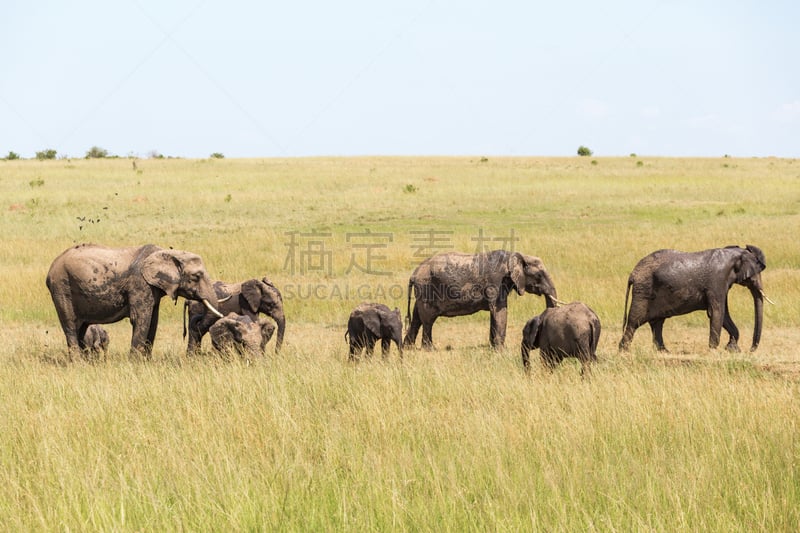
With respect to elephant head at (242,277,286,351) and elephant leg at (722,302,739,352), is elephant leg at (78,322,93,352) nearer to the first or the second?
elephant head at (242,277,286,351)

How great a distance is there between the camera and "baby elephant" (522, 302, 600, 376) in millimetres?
9594

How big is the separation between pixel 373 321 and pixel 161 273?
10.1 ft

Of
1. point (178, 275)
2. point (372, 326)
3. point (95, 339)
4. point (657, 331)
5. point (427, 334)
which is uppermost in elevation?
point (178, 275)

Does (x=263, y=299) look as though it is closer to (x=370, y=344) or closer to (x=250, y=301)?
(x=250, y=301)

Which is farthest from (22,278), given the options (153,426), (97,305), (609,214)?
(609,214)

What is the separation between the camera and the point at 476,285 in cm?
1420

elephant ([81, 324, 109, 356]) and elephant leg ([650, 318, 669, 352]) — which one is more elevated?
elephant leg ([650, 318, 669, 352])

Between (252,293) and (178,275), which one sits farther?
(252,293)

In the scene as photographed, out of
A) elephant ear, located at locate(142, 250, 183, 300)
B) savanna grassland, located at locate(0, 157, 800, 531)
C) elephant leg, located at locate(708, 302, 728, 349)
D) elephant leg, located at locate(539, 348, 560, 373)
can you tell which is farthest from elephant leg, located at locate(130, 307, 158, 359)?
elephant leg, located at locate(708, 302, 728, 349)

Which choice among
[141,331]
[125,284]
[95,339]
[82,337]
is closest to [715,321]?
[141,331]

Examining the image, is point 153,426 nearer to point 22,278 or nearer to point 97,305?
point 97,305

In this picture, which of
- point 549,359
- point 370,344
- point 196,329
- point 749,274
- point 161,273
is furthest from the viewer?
point 749,274

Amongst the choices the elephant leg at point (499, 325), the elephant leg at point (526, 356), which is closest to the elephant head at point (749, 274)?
the elephant leg at point (499, 325)

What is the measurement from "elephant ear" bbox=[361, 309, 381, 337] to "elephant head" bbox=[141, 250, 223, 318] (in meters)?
2.08
